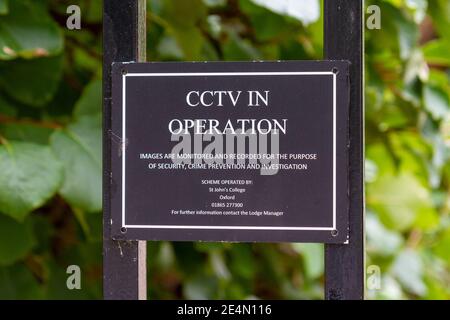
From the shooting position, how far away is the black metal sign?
84 cm

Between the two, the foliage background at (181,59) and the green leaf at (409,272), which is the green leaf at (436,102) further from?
the green leaf at (409,272)

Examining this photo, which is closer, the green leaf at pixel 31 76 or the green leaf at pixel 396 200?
the green leaf at pixel 31 76

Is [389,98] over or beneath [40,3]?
beneath

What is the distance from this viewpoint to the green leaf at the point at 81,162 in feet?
3.60

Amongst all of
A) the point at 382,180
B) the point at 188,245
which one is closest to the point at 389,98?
the point at 382,180

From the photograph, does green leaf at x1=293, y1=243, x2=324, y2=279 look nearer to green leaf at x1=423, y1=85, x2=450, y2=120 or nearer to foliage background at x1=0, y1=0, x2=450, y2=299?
foliage background at x1=0, y1=0, x2=450, y2=299

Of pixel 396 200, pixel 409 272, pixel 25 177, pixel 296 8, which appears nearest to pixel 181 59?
pixel 296 8

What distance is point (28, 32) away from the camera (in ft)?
3.75

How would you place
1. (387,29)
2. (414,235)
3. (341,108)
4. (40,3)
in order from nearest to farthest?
(341,108) → (40,3) → (387,29) → (414,235)

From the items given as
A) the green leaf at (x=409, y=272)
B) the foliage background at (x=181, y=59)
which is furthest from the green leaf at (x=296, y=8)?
the green leaf at (x=409, y=272)

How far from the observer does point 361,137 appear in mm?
847

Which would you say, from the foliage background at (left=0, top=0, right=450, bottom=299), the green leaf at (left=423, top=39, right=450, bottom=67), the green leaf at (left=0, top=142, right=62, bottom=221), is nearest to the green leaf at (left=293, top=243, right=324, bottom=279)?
the foliage background at (left=0, top=0, right=450, bottom=299)

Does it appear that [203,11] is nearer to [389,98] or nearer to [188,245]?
[188,245]
